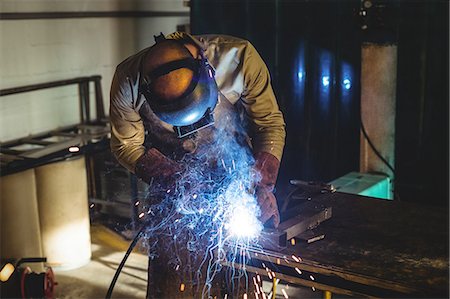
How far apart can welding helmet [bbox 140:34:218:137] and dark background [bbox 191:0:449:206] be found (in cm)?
194

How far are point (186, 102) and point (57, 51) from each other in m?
3.01

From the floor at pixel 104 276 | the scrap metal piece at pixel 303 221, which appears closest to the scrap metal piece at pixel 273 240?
the scrap metal piece at pixel 303 221

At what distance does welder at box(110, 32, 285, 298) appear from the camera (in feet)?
8.36

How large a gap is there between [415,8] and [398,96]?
0.62m

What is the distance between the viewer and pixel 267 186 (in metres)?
2.78

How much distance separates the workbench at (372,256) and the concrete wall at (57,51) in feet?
9.44

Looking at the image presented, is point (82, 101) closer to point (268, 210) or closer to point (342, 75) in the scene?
point (342, 75)

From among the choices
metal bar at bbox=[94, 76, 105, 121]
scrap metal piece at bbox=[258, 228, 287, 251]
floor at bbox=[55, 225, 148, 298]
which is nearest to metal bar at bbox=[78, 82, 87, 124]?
metal bar at bbox=[94, 76, 105, 121]

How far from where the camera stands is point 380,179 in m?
4.32

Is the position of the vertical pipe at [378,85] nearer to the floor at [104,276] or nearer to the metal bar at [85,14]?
the floor at [104,276]

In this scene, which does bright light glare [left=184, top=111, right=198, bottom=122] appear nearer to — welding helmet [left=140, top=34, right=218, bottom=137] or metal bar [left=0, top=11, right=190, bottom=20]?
welding helmet [left=140, top=34, right=218, bottom=137]

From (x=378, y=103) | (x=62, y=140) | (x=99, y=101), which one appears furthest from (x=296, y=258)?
(x=99, y=101)

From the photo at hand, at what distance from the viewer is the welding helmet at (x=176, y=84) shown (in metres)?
2.53

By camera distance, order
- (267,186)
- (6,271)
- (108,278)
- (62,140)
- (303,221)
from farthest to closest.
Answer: (62,140)
(108,278)
(6,271)
(267,186)
(303,221)
